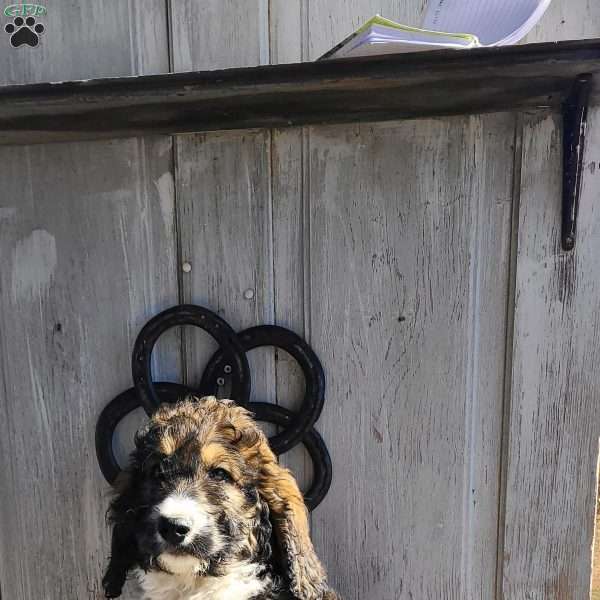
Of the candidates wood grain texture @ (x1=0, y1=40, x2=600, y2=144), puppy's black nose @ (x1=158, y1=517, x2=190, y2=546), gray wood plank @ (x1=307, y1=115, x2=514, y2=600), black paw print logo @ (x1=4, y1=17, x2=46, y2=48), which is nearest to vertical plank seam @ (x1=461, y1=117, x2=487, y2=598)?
gray wood plank @ (x1=307, y1=115, x2=514, y2=600)

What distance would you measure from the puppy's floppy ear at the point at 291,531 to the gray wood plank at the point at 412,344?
0.21 m

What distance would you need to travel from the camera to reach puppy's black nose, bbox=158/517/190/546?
105 cm

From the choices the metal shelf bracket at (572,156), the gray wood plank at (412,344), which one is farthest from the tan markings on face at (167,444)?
the metal shelf bracket at (572,156)

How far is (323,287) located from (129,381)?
523 millimetres

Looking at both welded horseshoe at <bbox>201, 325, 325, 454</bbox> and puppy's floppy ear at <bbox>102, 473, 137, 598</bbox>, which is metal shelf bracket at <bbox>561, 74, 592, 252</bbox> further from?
puppy's floppy ear at <bbox>102, 473, 137, 598</bbox>

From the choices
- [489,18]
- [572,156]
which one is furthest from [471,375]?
[489,18]

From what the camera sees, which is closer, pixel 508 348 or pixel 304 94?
pixel 304 94

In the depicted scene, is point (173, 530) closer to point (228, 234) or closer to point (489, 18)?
point (228, 234)

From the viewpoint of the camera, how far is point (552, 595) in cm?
141

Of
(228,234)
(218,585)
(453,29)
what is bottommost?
(218,585)

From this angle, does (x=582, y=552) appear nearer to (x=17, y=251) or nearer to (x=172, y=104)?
(x=172, y=104)

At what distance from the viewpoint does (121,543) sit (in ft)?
3.97

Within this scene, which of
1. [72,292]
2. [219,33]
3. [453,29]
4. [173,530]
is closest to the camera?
[173,530]

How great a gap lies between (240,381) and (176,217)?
403 millimetres
